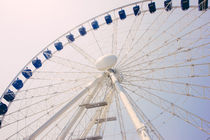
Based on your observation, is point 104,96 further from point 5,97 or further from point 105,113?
point 5,97

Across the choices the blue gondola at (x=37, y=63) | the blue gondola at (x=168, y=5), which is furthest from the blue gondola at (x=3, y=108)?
the blue gondola at (x=168, y=5)

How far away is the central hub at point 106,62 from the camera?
1500 centimetres

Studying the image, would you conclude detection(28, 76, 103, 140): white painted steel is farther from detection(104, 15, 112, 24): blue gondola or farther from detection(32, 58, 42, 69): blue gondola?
detection(32, 58, 42, 69): blue gondola

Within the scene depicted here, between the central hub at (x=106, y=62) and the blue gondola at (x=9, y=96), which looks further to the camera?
the blue gondola at (x=9, y=96)

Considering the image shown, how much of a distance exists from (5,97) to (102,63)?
10.2m

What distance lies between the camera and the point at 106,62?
594 inches

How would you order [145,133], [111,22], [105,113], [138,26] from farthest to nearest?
[111,22] < [138,26] < [105,113] < [145,133]

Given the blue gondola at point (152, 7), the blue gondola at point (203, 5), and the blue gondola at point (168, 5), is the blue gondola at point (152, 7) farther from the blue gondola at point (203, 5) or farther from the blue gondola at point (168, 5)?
the blue gondola at point (203, 5)

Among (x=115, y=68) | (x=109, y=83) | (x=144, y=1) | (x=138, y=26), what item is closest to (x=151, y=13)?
(x=144, y=1)

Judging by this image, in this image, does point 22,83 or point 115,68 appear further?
point 22,83

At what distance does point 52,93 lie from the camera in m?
15.1

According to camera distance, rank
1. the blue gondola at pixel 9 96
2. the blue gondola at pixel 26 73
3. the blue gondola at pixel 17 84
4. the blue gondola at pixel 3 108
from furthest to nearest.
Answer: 1. the blue gondola at pixel 26 73
2. the blue gondola at pixel 17 84
3. the blue gondola at pixel 9 96
4. the blue gondola at pixel 3 108

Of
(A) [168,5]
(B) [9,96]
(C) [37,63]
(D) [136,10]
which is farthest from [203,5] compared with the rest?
(B) [9,96]

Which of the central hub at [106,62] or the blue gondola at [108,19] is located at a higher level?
the blue gondola at [108,19]
